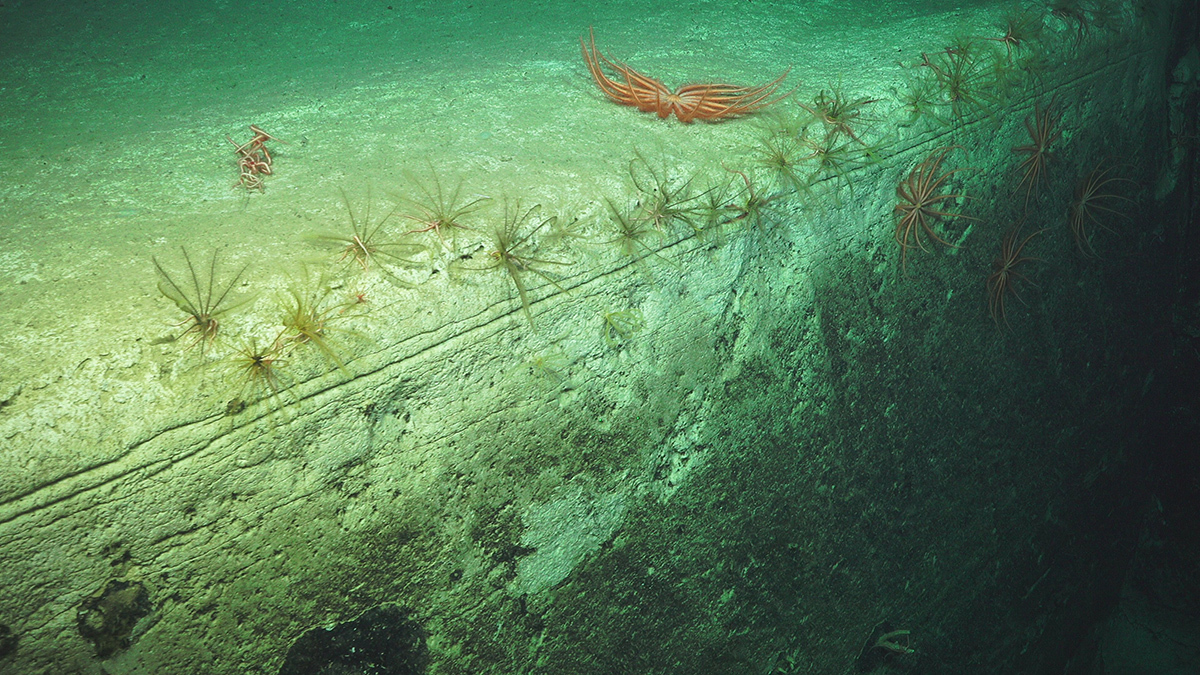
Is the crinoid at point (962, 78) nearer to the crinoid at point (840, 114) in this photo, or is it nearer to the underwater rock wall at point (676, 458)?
the underwater rock wall at point (676, 458)

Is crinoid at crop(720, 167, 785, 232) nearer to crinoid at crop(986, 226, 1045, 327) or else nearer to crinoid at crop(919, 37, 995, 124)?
crinoid at crop(919, 37, 995, 124)

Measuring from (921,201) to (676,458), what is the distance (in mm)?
1456

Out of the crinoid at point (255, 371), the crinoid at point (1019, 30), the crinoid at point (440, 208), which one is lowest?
the crinoid at point (255, 371)

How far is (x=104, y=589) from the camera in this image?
1520mm

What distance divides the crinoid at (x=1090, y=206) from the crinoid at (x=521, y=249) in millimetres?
2724

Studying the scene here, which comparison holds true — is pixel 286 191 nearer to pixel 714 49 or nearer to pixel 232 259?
pixel 232 259

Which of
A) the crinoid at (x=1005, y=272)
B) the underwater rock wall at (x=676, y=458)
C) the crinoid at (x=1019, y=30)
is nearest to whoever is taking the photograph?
the underwater rock wall at (x=676, y=458)

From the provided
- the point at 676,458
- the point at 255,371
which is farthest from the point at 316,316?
the point at 676,458

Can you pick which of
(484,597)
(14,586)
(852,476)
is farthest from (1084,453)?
(14,586)

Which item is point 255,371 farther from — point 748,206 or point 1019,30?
point 1019,30

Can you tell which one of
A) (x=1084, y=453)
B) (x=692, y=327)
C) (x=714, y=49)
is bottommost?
(x=1084, y=453)

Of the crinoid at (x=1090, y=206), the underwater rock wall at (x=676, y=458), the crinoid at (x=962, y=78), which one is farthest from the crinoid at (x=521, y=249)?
the crinoid at (x=1090, y=206)

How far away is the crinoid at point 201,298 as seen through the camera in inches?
62.2

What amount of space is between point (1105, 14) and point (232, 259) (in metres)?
3.85
